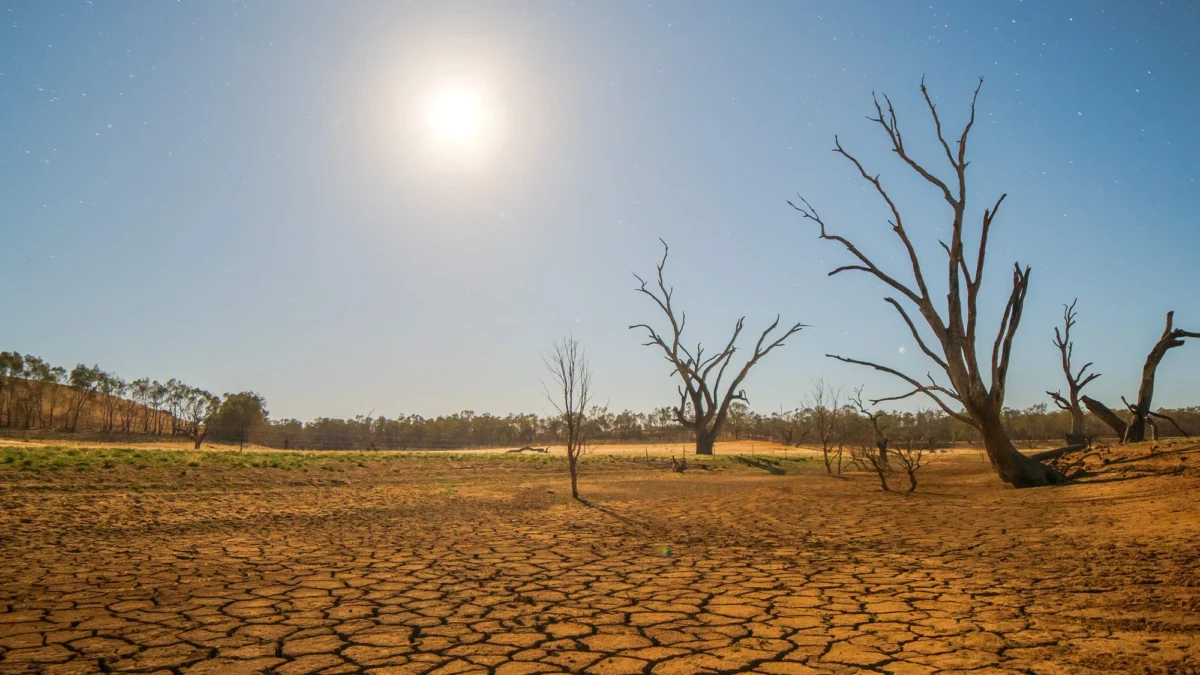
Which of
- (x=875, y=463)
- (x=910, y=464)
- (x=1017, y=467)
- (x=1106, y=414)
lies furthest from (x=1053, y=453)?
(x=1106, y=414)

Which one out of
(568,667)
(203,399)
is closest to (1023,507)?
(568,667)

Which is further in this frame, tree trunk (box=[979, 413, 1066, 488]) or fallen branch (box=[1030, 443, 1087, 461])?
fallen branch (box=[1030, 443, 1087, 461])

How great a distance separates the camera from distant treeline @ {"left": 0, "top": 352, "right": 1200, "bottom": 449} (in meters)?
49.6

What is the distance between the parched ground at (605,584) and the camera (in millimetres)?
3691

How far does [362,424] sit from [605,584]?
77.6 metres

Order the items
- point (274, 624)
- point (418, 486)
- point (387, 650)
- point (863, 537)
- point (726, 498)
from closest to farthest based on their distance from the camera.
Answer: point (387, 650) < point (274, 624) < point (863, 537) < point (726, 498) < point (418, 486)

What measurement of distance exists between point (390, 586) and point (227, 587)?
1.39m

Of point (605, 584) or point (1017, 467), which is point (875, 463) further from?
point (605, 584)

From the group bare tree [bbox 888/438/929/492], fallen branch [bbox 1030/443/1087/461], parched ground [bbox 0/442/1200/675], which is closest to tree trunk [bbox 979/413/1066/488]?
fallen branch [bbox 1030/443/1087/461]

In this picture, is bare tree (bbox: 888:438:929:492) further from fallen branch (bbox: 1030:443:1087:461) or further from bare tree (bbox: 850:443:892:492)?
fallen branch (bbox: 1030:443:1087:461)

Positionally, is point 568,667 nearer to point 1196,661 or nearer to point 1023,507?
point 1196,661

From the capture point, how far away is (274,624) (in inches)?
173

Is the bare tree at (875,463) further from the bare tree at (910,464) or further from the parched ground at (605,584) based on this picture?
the parched ground at (605,584)

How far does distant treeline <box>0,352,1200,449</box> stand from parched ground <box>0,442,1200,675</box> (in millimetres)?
28544
